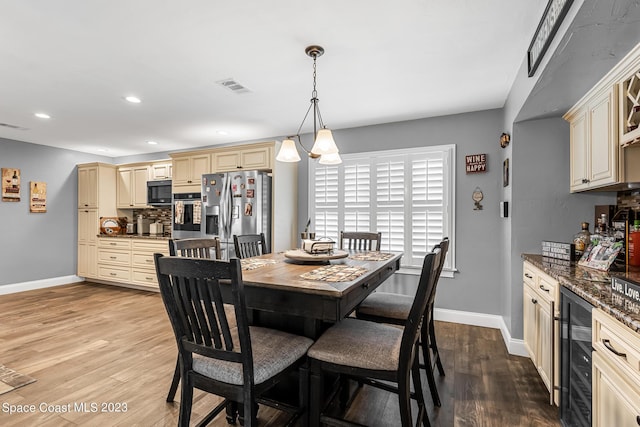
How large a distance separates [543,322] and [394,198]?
212cm

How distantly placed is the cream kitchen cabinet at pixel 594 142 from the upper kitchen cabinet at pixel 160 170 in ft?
17.3

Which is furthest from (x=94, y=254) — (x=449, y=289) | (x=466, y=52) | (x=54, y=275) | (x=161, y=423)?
(x=466, y=52)

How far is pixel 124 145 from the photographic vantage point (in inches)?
214

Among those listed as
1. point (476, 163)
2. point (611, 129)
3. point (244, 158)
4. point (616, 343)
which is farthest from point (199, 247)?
point (476, 163)

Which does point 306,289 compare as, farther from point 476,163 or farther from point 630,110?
point 476,163

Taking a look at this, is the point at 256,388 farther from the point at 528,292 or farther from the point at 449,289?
the point at 449,289

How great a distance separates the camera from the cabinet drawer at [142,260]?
200 inches

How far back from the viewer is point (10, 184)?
5.03 meters

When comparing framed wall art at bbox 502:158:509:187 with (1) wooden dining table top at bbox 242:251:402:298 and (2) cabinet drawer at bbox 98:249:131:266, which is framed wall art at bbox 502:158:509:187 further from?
(2) cabinet drawer at bbox 98:249:131:266

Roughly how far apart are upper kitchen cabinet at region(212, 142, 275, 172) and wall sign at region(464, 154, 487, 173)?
2.35 m

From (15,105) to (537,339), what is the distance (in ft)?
17.4

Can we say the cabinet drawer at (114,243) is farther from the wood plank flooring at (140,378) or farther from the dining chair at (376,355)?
the dining chair at (376,355)

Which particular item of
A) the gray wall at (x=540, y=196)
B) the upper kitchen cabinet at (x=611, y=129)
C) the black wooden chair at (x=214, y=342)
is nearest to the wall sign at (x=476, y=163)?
the gray wall at (x=540, y=196)

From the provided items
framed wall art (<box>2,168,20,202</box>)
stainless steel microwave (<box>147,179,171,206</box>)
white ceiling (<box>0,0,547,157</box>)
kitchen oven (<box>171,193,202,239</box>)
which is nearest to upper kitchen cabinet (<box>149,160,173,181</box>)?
stainless steel microwave (<box>147,179,171,206</box>)
